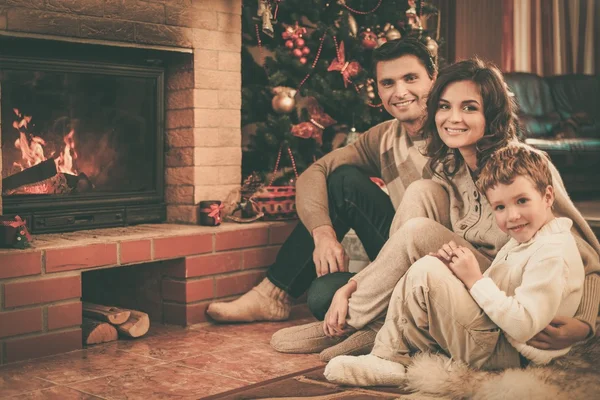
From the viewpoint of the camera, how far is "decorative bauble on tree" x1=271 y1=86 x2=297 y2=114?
338 centimetres

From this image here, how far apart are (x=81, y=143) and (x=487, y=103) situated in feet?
4.88

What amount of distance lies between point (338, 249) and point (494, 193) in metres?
0.65

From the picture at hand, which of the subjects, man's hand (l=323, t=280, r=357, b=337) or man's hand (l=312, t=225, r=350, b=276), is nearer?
man's hand (l=323, t=280, r=357, b=337)

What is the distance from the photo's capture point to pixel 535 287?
6.02ft

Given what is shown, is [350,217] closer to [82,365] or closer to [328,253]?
[328,253]

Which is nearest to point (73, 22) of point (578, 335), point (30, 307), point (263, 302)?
point (30, 307)

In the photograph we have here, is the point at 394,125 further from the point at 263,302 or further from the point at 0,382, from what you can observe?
the point at 0,382

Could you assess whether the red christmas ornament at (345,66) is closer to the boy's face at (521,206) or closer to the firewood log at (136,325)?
the firewood log at (136,325)

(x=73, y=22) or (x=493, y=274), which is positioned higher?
(x=73, y=22)

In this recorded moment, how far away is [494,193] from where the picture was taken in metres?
1.93

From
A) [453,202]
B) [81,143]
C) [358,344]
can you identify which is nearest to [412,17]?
[81,143]

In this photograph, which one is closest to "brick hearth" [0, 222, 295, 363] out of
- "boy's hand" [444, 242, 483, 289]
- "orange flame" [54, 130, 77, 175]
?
"orange flame" [54, 130, 77, 175]

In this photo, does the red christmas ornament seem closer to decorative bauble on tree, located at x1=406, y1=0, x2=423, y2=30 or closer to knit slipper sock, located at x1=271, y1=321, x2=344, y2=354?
decorative bauble on tree, located at x1=406, y1=0, x2=423, y2=30

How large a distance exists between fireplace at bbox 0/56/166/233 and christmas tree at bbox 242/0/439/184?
481 mm
